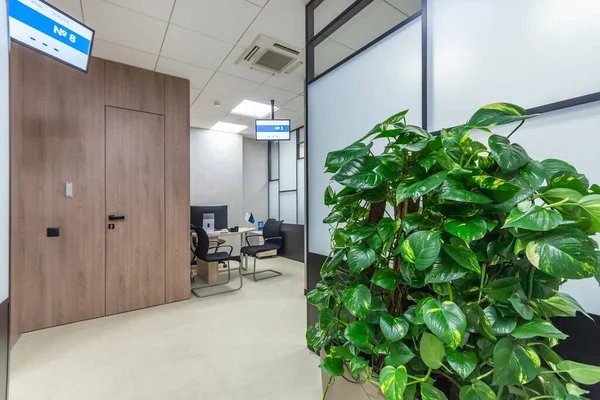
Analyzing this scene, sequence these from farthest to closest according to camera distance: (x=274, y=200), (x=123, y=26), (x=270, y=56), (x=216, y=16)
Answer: (x=274, y=200), (x=270, y=56), (x=123, y=26), (x=216, y=16)

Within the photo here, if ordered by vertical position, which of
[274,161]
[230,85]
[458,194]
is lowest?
[458,194]

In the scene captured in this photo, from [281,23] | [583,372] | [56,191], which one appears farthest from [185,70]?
[583,372]

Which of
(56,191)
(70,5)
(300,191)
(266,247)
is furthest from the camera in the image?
(300,191)

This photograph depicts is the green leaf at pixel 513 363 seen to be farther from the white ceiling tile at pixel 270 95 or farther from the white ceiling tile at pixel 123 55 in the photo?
the white ceiling tile at pixel 270 95

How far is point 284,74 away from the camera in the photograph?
3.73 m

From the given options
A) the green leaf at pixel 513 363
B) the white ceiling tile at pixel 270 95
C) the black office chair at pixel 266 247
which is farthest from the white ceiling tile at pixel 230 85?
the green leaf at pixel 513 363

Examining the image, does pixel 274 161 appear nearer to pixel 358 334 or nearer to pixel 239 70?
pixel 239 70

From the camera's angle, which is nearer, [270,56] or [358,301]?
[358,301]

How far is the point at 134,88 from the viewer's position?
11.0ft

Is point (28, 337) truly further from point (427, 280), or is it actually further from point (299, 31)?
point (299, 31)

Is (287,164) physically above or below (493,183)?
above

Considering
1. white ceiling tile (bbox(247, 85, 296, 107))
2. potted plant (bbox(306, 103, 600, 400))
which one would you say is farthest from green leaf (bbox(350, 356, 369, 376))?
white ceiling tile (bbox(247, 85, 296, 107))

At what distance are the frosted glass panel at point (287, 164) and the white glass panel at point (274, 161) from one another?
6.0 inches

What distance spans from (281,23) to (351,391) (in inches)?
124
